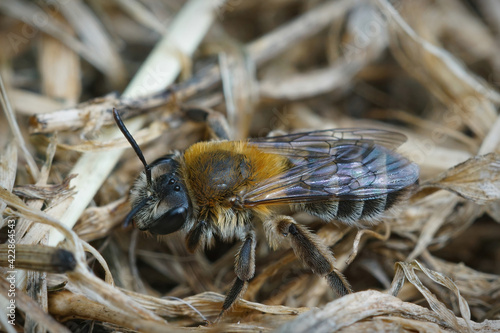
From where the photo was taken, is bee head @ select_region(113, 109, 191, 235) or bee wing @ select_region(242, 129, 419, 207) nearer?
bee head @ select_region(113, 109, 191, 235)

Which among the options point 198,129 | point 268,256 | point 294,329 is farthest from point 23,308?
point 198,129

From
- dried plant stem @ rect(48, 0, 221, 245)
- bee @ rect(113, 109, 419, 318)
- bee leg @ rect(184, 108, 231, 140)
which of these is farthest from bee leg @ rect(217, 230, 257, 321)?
dried plant stem @ rect(48, 0, 221, 245)

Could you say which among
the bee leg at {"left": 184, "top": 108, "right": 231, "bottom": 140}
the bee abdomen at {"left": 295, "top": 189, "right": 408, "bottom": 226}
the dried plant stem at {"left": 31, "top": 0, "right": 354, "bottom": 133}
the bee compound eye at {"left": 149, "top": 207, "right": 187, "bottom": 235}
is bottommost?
the bee abdomen at {"left": 295, "top": 189, "right": 408, "bottom": 226}

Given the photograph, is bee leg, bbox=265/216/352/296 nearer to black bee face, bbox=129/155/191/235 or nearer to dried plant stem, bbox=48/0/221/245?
black bee face, bbox=129/155/191/235

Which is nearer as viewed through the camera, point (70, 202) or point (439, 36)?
point (70, 202)

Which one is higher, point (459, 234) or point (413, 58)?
point (413, 58)

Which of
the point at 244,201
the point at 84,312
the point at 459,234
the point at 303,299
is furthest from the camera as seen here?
the point at 459,234

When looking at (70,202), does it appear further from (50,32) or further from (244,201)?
(50,32)

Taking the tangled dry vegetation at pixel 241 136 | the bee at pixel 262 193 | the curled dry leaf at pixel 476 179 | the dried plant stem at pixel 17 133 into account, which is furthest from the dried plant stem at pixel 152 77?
the curled dry leaf at pixel 476 179
